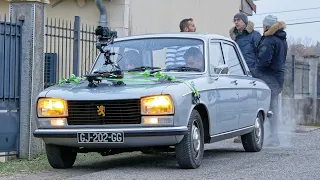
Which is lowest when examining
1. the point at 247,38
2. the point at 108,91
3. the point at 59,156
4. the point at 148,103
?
the point at 59,156

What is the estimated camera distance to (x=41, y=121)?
883 centimetres

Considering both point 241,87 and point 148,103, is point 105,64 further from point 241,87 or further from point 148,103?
point 241,87

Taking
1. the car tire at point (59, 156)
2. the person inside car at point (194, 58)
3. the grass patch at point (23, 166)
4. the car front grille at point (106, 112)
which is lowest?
the grass patch at point (23, 166)

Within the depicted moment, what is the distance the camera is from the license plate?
838 centimetres

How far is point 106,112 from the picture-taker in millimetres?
8500

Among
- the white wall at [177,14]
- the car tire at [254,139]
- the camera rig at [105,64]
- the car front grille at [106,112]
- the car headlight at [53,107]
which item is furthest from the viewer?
the white wall at [177,14]

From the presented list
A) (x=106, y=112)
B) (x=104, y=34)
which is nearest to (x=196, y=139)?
(x=106, y=112)

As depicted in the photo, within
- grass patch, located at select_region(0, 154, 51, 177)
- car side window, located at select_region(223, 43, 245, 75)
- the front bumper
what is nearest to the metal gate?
grass patch, located at select_region(0, 154, 51, 177)

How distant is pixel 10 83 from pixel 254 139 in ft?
11.8

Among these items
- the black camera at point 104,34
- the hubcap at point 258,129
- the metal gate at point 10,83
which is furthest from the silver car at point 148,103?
the metal gate at point 10,83

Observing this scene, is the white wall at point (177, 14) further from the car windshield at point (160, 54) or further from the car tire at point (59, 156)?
the car tire at point (59, 156)

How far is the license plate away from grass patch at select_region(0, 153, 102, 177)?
1.14m

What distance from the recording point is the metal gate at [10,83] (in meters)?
10.6

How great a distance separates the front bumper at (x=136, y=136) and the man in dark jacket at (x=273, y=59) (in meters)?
4.52
